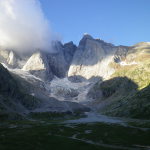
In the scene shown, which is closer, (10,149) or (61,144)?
(10,149)

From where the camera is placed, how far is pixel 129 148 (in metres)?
82.9

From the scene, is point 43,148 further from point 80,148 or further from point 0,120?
point 0,120

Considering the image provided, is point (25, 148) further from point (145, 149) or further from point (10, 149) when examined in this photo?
point (145, 149)

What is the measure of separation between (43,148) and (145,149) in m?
34.8

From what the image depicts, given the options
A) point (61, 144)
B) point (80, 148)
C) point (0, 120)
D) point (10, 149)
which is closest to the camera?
point (10, 149)

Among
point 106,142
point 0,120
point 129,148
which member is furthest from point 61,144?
point 0,120

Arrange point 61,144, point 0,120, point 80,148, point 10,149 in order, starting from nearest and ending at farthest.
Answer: point 10,149, point 80,148, point 61,144, point 0,120

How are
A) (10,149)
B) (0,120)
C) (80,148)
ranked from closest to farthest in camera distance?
(10,149)
(80,148)
(0,120)

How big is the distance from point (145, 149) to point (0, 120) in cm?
14632

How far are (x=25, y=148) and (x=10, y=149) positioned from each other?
18.1 feet

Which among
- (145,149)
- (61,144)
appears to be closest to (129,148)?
(145,149)

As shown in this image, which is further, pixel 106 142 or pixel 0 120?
pixel 0 120

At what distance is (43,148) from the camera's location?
82.5 m

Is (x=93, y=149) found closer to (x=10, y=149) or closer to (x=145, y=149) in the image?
(x=145, y=149)
